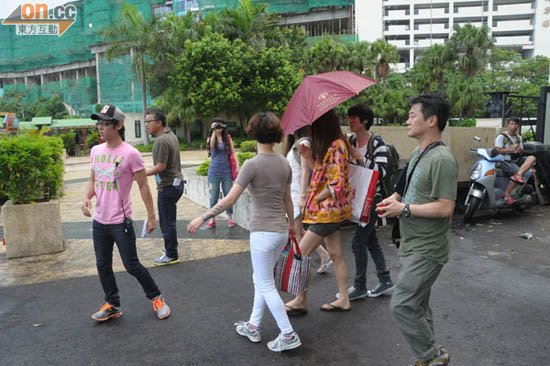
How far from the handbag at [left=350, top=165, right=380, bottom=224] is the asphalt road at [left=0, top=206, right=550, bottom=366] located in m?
0.88

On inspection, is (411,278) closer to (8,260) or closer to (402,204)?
(402,204)

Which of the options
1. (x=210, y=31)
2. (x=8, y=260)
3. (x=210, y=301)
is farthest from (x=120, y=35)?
(x=210, y=301)

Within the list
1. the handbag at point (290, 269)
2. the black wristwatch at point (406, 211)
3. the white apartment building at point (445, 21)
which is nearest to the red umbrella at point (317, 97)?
the handbag at point (290, 269)

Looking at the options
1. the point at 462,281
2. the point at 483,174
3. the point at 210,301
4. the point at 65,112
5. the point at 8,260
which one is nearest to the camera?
the point at 210,301

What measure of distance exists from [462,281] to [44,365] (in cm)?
389

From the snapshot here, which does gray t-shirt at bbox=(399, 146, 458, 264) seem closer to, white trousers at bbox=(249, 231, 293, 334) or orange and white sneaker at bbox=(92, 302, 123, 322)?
white trousers at bbox=(249, 231, 293, 334)

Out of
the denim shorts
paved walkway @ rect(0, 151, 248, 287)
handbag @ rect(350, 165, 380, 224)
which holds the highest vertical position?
handbag @ rect(350, 165, 380, 224)

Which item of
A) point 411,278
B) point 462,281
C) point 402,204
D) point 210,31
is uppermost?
point 210,31

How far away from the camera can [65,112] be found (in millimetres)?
59938

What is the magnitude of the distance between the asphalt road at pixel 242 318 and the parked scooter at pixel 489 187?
6.38 feet

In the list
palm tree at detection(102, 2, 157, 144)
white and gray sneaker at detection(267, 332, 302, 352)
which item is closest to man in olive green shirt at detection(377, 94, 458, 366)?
white and gray sneaker at detection(267, 332, 302, 352)

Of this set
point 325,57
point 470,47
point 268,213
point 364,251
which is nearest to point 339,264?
point 364,251

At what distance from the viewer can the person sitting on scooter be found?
25.5ft

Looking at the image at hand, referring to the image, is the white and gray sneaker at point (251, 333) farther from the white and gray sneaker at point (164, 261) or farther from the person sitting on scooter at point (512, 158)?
the person sitting on scooter at point (512, 158)
